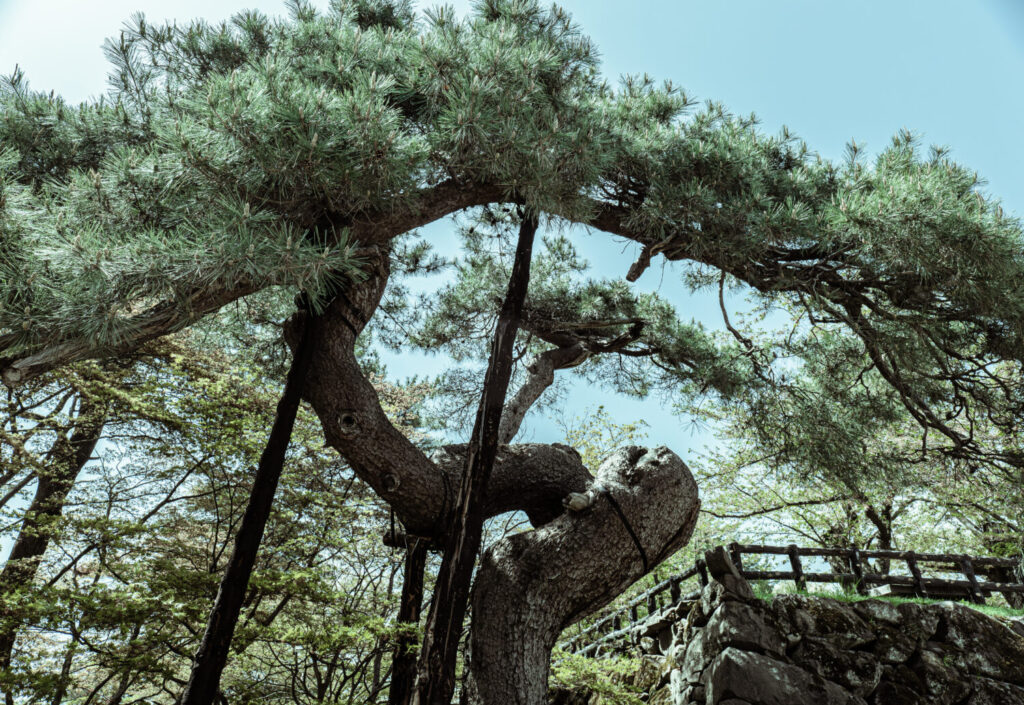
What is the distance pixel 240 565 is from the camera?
8.17ft

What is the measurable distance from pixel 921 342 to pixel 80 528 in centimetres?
A: 562

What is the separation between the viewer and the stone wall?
416cm

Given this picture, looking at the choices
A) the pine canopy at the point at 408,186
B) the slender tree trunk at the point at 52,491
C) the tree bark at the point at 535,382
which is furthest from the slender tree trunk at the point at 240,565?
the slender tree trunk at the point at 52,491

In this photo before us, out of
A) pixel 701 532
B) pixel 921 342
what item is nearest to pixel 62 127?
pixel 921 342

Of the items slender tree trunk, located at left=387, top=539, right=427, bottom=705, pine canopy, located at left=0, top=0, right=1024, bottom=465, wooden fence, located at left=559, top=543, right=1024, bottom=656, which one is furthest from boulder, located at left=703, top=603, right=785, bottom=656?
slender tree trunk, located at left=387, top=539, right=427, bottom=705

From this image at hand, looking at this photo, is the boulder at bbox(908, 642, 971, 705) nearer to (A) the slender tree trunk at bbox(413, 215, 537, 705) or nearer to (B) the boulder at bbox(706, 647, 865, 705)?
(B) the boulder at bbox(706, 647, 865, 705)

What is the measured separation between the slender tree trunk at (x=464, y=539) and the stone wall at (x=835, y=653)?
257 centimetres

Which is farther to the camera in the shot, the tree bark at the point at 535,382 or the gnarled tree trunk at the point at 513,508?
the tree bark at the point at 535,382

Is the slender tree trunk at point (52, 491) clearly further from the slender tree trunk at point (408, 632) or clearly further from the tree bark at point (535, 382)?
the tree bark at point (535, 382)

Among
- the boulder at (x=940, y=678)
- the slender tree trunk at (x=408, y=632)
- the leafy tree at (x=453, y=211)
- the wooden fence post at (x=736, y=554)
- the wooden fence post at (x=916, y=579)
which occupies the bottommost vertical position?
the boulder at (x=940, y=678)

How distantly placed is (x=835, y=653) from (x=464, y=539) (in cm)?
348

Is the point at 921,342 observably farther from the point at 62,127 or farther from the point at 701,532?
the point at 701,532

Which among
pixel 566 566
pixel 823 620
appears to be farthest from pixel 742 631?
pixel 566 566

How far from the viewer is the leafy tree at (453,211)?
231 centimetres
